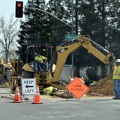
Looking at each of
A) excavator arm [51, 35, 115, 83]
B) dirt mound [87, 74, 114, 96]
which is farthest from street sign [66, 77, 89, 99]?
excavator arm [51, 35, 115, 83]

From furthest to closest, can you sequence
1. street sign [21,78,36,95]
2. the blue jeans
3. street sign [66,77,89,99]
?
the blue jeans < street sign [66,77,89,99] < street sign [21,78,36,95]

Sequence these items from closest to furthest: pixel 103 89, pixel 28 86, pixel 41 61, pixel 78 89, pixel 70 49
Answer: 1. pixel 28 86
2. pixel 78 89
3. pixel 103 89
4. pixel 70 49
5. pixel 41 61

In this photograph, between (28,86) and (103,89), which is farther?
(103,89)

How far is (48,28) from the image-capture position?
217 ft

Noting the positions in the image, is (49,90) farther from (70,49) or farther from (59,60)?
(70,49)

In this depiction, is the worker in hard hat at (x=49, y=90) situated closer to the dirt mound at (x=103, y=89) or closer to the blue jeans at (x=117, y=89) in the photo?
the dirt mound at (x=103, y=89)

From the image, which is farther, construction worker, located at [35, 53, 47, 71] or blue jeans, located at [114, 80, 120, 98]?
construction worker, located at [35, 53, 47, 71]

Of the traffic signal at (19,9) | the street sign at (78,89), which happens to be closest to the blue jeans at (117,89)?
the street sign at (78,89)

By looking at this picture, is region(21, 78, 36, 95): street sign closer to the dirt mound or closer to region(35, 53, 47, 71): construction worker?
the dirt mound

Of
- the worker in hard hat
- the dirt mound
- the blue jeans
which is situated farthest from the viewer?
the worker in hard hat

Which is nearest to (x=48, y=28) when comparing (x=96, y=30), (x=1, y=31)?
(x=96, y=30)

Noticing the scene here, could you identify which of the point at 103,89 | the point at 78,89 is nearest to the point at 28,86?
the point at 78,89

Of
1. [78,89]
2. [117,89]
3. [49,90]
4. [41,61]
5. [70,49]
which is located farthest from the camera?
[41,61]

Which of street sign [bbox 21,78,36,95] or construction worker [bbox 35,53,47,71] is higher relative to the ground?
construction worker [bbox 35,53,47,71]
